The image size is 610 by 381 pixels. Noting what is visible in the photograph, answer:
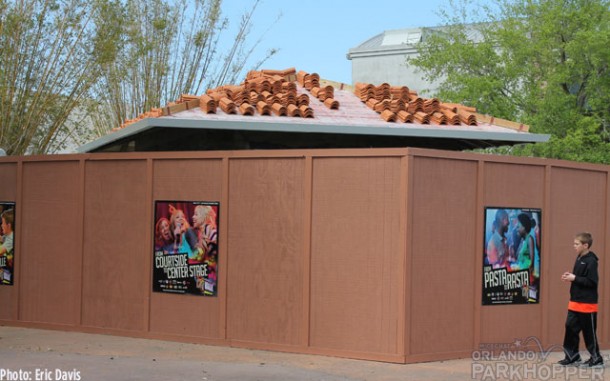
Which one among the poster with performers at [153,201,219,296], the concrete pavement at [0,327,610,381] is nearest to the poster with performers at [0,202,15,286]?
the concrete pavement at [0,327,610,381]

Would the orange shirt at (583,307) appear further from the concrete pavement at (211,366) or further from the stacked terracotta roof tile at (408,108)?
the stacked terracotta roof tile at (408,108)

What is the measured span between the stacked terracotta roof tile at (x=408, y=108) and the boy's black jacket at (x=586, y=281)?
156 inches

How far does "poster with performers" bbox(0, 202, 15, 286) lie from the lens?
1370 cm

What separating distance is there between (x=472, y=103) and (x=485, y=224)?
18255 millimetres

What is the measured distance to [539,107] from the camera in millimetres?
28016

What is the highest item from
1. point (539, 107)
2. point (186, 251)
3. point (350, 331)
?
point (539, 107)

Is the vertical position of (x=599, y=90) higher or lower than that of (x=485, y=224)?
higher

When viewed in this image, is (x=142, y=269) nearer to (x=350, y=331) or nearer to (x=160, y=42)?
(x=350, y=331)

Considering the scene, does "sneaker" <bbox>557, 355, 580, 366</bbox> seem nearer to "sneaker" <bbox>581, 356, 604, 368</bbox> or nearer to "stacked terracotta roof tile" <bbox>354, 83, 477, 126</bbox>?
"sneaker" <bbox>581, 356, 604, 368</bbox>

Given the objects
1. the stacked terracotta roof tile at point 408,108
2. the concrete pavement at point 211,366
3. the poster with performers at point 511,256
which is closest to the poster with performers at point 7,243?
the concrete pavement at point 211,366

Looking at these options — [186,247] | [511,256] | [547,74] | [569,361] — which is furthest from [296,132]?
[547,74]

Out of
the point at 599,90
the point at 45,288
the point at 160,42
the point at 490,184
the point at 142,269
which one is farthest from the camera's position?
the point at 599,90

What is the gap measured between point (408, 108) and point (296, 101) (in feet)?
6.38

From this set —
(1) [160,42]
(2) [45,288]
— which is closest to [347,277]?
(2) [45,288]
